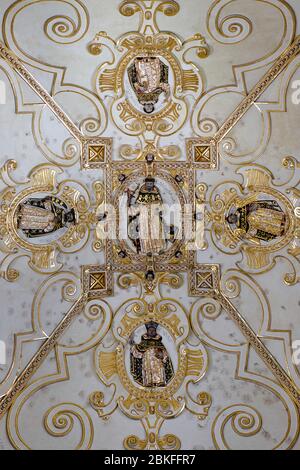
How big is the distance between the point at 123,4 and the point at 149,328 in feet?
12.4

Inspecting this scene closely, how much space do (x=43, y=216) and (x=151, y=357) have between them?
2122 mm

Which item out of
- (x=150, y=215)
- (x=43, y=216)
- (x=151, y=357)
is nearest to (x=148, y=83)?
(x=150, y=215)

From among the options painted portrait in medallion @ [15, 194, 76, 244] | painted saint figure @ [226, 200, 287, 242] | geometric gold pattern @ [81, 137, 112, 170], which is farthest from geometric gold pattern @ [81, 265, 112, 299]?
painted saint figure @ [226, 200, 287, 242]

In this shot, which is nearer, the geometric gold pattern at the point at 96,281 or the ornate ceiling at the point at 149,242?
the ornate ceiling at the point at 149,242

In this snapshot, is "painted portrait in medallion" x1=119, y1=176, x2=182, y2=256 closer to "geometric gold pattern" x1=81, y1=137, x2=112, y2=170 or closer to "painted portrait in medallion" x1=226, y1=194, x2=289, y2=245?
"geometric gold pattern" x1=81, y1=137, x2=112, y2=170

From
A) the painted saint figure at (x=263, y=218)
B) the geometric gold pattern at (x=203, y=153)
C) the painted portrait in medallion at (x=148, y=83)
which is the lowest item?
the painted saint figure at (x=263, y=218)

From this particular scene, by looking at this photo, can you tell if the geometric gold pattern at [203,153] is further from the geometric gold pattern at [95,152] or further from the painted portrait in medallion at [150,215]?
the geometric gold pattern at [95,152]

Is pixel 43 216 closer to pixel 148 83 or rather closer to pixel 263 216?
pixel 148 83

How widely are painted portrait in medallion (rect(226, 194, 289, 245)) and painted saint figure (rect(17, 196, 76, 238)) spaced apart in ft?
6.44

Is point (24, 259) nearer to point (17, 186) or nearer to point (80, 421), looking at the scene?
point (17, 186)

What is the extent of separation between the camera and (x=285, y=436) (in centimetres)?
631

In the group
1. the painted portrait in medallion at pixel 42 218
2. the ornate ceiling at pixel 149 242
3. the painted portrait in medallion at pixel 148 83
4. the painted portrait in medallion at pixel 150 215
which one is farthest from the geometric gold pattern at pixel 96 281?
the painted portrait in medallion at pixel 148 83

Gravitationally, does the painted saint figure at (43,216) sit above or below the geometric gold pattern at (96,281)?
above

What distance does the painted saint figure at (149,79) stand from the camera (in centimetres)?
616
